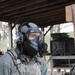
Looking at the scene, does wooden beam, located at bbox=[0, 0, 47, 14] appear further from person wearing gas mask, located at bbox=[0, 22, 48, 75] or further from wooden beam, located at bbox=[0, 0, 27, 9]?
person wearing gas mask, located at bbox=[0, 22, 48, 75]

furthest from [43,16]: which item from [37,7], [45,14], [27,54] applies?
[27,54]

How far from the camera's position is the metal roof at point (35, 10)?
7.46 meters

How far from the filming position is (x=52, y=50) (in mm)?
10172

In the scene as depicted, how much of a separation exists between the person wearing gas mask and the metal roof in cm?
353

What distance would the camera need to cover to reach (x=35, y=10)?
850cm

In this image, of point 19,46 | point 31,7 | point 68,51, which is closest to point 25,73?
point 19,46

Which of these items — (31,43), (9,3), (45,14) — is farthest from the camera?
(45,14)

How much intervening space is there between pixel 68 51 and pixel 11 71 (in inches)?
296

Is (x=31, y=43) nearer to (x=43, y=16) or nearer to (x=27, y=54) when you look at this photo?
(x=27, y=54)

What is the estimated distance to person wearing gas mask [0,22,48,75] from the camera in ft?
8.42

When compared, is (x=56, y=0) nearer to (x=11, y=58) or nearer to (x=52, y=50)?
(x=52, y=50)

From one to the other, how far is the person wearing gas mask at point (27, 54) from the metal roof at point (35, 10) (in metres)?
3.53

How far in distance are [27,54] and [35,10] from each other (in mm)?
5885

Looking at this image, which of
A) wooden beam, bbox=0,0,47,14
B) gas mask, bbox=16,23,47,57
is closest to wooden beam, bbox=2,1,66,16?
wooden beam, bbox=0,0,47,14
